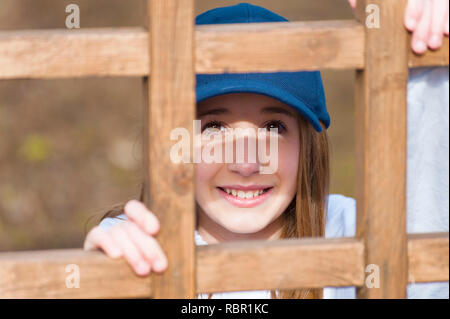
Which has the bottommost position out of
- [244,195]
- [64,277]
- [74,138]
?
[64,277]

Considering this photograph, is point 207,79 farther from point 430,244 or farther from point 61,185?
point 61,185

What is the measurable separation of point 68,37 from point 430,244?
540 mm

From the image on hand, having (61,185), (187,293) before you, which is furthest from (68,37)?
(61,185)

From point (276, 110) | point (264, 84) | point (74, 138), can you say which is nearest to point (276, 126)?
point (276, 110)

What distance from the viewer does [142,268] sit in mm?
990

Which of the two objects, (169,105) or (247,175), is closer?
(169,105)

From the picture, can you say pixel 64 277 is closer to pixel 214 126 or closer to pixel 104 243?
pixel 104 243

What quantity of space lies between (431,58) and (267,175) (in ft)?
1.98

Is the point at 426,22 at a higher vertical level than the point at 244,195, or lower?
higher

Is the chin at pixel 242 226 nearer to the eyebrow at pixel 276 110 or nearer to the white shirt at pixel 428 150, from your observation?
the eyebrow at pixel 276 110

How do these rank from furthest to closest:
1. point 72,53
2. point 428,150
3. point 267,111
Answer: point 267,111 → point 428,150 → point 72,53

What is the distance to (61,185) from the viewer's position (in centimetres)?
413

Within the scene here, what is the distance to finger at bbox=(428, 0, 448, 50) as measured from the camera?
3.33 feet

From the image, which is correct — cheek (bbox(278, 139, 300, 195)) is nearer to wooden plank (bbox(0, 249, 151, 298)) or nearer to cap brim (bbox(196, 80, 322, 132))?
cap brim (bbox(196, 80, 322, 132))
